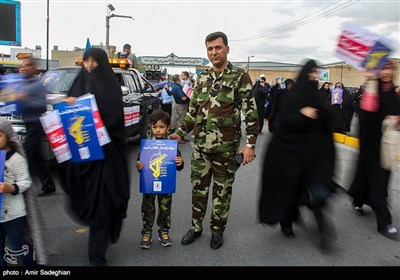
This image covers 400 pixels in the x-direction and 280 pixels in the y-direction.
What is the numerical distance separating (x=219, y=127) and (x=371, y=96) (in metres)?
1.86

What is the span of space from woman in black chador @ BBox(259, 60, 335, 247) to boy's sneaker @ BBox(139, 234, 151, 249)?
1340 mm

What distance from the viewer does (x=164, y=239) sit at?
12.1 ft

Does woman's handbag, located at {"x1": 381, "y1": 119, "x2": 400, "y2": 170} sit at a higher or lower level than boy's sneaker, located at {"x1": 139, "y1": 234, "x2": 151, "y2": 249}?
higher

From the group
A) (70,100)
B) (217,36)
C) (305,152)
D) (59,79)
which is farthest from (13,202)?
(59,79)

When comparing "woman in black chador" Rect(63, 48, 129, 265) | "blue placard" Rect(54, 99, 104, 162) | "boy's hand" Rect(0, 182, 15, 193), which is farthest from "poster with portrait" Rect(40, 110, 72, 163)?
"boy's hand" Rect(0, 182, 15, 193)

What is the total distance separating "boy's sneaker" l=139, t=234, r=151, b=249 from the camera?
11.8 feet

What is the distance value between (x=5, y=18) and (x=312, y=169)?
884 inches

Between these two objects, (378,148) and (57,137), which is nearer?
(57,137)

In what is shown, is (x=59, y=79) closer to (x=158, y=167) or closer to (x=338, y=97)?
(x=158, y=167)

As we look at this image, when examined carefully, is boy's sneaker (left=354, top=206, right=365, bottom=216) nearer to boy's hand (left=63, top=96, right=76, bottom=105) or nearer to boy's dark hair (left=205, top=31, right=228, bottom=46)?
boy's dark hair (left=205, top=31, right=228, bottom=46)

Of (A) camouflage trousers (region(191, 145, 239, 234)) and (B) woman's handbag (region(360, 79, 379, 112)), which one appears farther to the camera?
(B) woman's handbag (region(360, 79, 379, 112))

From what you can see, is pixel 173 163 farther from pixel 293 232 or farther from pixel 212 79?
pixel 293 232

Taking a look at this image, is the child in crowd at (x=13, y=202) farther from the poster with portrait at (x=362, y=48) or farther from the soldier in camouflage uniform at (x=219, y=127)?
the poster with portrait at (x=362, y=48)
